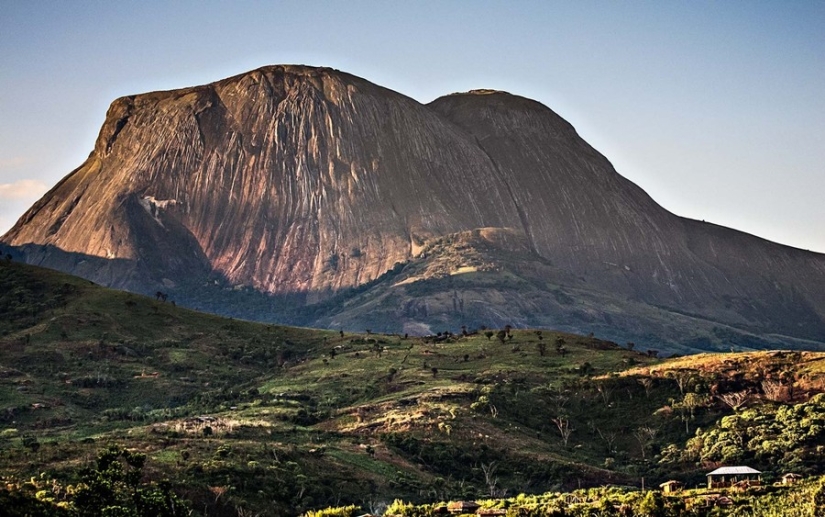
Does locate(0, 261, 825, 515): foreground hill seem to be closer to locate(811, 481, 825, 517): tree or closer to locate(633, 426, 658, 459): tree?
locate(633, 426, 658, 459): tree

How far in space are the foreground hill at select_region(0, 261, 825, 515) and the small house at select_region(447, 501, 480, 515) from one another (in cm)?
2076

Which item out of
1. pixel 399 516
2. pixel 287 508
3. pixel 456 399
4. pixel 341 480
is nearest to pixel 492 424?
pixel 456 399

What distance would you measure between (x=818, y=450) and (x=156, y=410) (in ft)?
271

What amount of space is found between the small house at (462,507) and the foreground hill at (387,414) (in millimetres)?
20756

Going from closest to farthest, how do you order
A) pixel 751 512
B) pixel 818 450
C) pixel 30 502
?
1. pixel 30 502
2. pixel 751 512
3. pixel 818 450

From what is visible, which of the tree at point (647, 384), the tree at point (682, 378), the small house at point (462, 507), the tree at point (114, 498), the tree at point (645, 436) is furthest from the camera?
the tree at point (647, 384)

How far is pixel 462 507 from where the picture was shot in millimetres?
91250

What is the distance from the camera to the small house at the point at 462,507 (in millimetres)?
90031

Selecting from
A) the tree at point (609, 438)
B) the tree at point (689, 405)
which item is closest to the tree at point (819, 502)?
the tree at point (609, 438)

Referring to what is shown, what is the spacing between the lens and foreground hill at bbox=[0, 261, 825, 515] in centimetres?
11706

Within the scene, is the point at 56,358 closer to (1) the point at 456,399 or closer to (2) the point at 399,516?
(1) the point at 456,399

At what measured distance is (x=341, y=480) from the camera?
11794 cm

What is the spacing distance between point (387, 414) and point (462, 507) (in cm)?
5888

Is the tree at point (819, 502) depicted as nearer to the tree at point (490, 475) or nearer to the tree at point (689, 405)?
the tree at point (490, 475)
